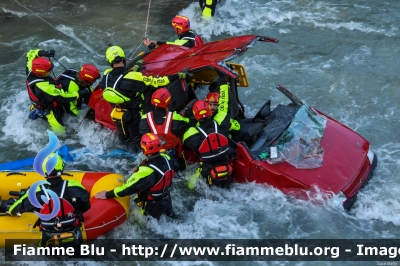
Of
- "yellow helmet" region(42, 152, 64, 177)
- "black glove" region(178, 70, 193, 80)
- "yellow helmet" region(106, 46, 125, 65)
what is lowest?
"yellow helmet" region(42, 152, 64, 177)

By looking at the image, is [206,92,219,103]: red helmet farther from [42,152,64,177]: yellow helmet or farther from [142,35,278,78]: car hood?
[42,152,64,177]: yellow helmet

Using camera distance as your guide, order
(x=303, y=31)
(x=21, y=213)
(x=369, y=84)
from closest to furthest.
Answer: (x=21, y=213) < (x=369, y=84) < (x=303, y=31)

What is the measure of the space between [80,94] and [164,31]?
4453 millimetres

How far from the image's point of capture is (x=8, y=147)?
8477 mm

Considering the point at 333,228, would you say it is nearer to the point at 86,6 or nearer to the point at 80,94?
the point at 80,94

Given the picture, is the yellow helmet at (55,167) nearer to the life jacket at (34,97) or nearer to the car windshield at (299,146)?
the car windshield at (299,146)

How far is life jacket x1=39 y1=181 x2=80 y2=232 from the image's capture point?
5355 mm

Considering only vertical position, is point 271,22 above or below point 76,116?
above

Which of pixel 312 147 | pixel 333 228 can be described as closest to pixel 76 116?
pixel 312 147

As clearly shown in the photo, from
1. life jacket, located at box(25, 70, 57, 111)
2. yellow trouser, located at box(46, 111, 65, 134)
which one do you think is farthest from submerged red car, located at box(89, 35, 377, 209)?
yellow trouser, located at box(46, 111, 65, 134)

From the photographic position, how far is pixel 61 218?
5.45 m

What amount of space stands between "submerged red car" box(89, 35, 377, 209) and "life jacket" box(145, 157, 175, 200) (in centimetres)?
112

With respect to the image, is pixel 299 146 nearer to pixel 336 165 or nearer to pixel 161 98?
pixel 336 165

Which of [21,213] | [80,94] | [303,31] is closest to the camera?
[21,213]
